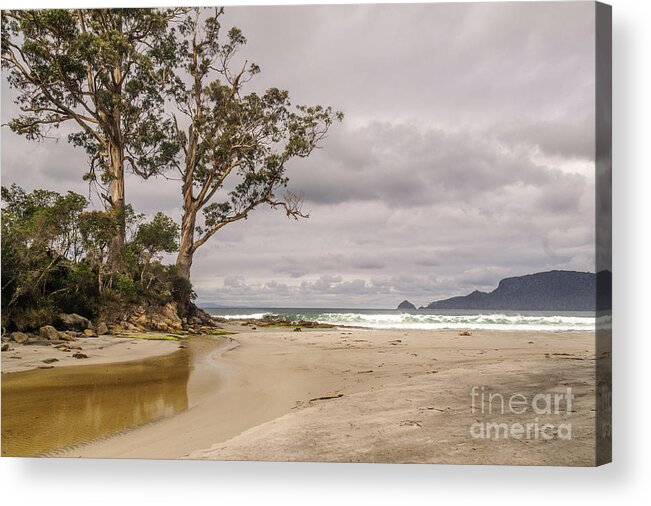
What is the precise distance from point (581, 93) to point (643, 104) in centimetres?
49

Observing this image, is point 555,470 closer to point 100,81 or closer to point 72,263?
point 72,263

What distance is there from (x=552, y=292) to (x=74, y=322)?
159 inches

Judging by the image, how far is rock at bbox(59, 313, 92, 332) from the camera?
4359 millimetres

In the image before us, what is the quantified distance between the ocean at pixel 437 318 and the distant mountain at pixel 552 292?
78 mm

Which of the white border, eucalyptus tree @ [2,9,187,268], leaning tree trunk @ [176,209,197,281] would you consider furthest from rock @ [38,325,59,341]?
leaning tree trunk @ [176,209,197,281]

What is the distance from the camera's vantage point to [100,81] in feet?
14.0

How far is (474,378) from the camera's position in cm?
381

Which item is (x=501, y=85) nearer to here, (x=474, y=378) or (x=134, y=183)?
(x=474, y=378)

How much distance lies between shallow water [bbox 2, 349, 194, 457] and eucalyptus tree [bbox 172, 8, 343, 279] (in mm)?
1000

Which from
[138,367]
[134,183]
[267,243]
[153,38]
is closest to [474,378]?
[267,243]

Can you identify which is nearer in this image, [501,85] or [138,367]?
[501,85]

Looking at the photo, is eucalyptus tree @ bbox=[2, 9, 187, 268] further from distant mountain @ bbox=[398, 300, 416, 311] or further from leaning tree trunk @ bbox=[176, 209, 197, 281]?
distant mountain @ bbox=[398, 300, 416, 311]

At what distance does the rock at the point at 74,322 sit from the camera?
14.3 ft

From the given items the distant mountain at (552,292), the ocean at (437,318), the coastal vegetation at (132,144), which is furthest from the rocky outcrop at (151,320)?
the distant mountain at (552,292)
